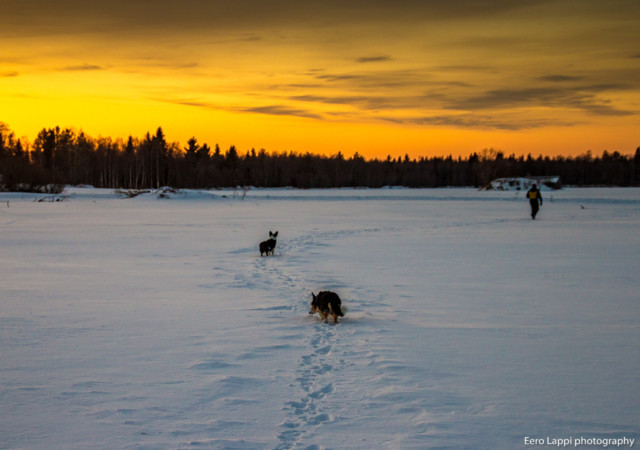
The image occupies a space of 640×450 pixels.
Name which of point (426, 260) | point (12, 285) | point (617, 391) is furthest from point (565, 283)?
point (12, 285)

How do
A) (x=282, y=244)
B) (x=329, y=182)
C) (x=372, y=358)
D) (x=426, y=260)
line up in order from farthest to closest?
(x=329, y=182)
(x=282, y=244)
(x=426, y=260)
(x=372, y=358)

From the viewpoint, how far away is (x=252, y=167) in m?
152

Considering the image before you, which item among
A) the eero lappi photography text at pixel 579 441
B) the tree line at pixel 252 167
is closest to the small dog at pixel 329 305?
the eero lappi photography text at pixel 579 441

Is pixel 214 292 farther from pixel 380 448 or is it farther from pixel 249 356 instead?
pixel 380 448

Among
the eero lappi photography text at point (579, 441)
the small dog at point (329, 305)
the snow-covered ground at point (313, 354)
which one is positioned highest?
the small dog at point (329, 305)

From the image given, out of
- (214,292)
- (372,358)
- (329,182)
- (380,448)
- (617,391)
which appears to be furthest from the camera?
(329,182)

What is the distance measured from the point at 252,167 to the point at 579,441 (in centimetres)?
15048

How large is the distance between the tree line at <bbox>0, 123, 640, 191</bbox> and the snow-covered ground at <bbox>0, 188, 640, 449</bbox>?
8088 cm

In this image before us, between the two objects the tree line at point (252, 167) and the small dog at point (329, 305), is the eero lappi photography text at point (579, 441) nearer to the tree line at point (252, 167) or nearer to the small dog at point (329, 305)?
the small dog at point (329, 305)

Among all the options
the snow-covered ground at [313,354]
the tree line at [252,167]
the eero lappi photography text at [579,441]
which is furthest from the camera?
the tree line at [252,167]

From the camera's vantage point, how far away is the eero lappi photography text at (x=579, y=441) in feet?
12.2

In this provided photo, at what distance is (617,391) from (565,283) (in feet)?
18.7

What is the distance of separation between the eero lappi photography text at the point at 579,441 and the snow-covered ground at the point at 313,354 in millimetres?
40

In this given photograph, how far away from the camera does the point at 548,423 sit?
404cm
